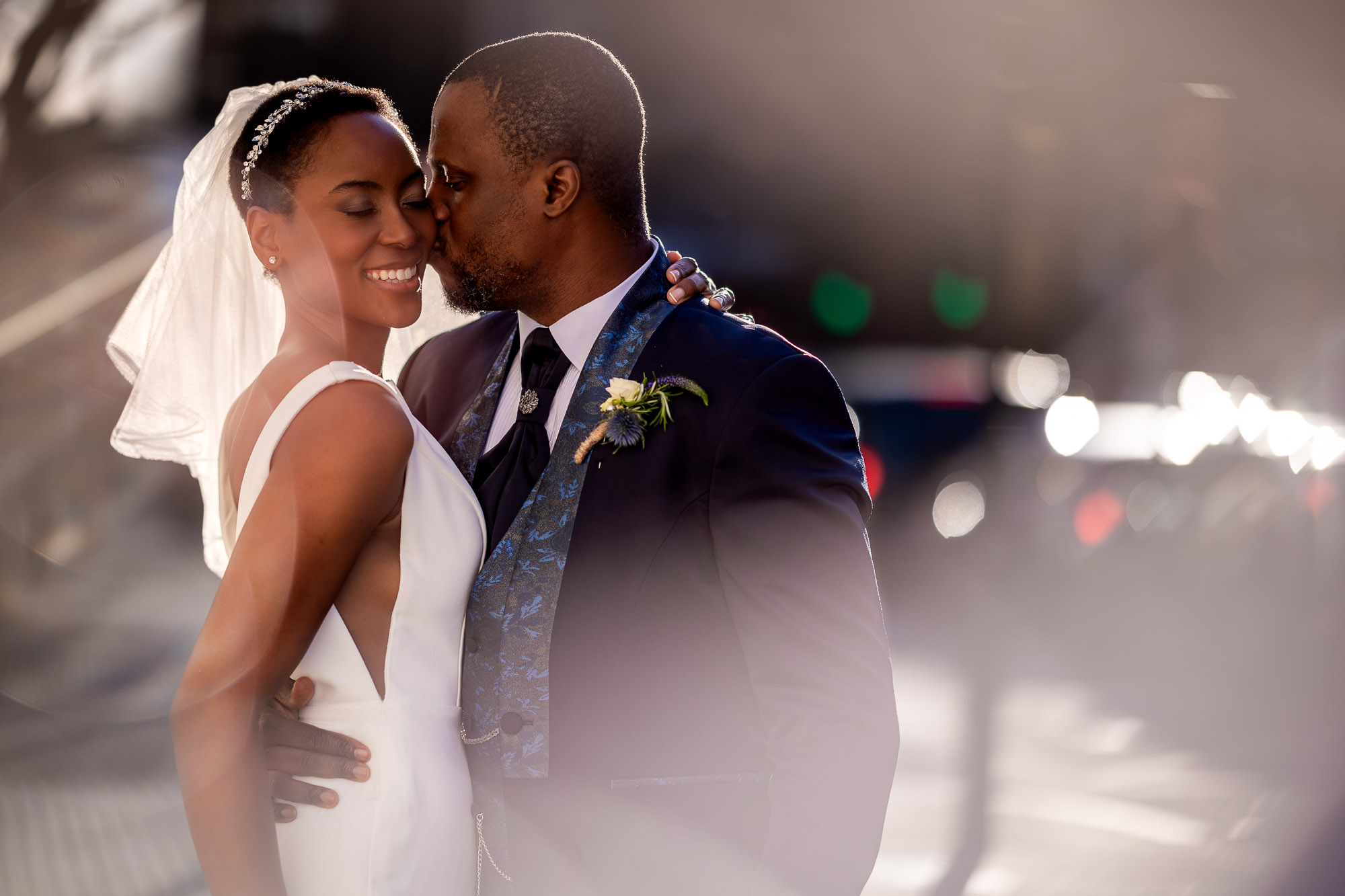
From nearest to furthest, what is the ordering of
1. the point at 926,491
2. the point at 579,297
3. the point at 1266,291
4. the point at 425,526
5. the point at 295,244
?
the point at 425,526
the point at 295,244
the point at 579,297
the point at 926,491
the point at 1266,291

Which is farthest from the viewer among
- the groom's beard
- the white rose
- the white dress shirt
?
the groom's beard

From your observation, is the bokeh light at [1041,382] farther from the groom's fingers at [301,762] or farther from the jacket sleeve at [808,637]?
the groom's fingers at [301,762]

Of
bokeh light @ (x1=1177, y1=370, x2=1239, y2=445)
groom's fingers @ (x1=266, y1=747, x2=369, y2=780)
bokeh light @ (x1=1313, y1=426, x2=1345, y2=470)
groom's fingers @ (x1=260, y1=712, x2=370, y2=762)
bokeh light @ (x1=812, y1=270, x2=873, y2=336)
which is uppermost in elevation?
bokeh light @ (x1=812, y1=270, x2=873, y2=336)

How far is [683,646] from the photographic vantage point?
2352 millimetres

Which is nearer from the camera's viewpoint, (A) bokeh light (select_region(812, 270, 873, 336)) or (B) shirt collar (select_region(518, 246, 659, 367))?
(B) shirt collar (select_region(518, 246, 659, 367))

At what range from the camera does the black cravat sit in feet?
8.01

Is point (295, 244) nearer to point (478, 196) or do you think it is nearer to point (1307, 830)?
point (478, 196)

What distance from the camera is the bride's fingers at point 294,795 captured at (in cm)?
224

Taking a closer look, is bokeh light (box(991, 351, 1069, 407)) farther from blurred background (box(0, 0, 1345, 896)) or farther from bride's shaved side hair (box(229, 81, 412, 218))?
bride's shaved side hair (box(229, 81, 412, 218))

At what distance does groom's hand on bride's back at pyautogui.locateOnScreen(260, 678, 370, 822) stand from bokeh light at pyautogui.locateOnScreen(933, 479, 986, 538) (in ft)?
30.1

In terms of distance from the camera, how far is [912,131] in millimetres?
17234

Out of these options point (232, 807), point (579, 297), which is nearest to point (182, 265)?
point (579, 297)

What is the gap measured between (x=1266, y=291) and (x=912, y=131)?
5.45 meters

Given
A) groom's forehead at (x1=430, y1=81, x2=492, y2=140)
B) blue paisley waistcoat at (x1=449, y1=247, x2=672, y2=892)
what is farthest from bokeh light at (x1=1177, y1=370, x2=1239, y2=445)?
blue paisley waistcoat at (x1=449, y1=247, x2=672, y2=892)
